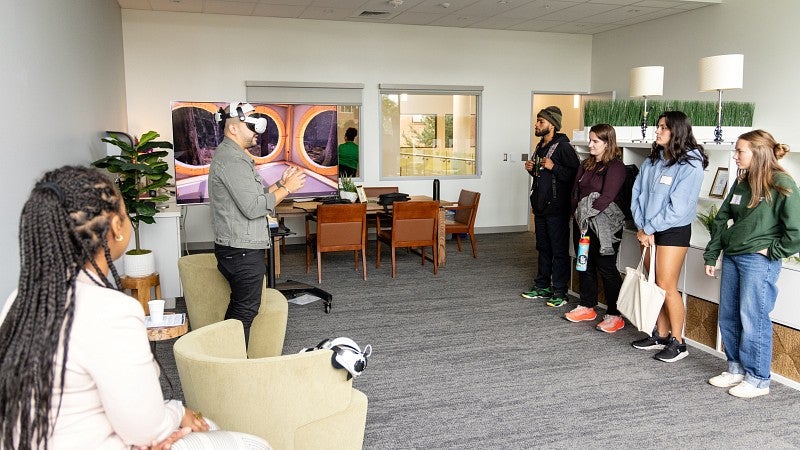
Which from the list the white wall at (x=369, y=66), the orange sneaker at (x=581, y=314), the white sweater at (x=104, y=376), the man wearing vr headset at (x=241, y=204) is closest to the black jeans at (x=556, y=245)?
the orange sneaker at (x=581, y=314)

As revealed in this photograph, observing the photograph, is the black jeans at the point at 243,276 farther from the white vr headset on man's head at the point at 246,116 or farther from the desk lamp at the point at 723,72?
the desk lamp at the point at 723,72

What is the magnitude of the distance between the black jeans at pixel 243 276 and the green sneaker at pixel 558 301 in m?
2.96

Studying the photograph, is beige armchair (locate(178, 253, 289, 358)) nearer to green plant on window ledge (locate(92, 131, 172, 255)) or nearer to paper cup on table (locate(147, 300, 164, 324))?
paper cup on table (locate(147, 300, 164, 324))

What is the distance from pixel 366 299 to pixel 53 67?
324cm

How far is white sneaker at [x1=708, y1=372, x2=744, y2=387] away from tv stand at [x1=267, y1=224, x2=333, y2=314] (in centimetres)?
307

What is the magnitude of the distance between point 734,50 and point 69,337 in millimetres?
8184

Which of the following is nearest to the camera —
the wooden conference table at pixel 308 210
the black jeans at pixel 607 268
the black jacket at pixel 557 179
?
the black jeans at pixel 607 268

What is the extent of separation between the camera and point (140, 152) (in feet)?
16.5

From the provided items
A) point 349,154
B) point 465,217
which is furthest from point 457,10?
point 465,217

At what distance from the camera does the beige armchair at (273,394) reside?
88.9 inches

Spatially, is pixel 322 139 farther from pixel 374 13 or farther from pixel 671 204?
pixel 671 204

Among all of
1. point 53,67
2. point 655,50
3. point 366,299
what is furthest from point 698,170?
point 655,50

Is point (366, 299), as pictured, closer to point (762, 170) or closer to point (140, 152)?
point (140, 152)

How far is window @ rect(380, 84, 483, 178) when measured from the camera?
9.60 m
